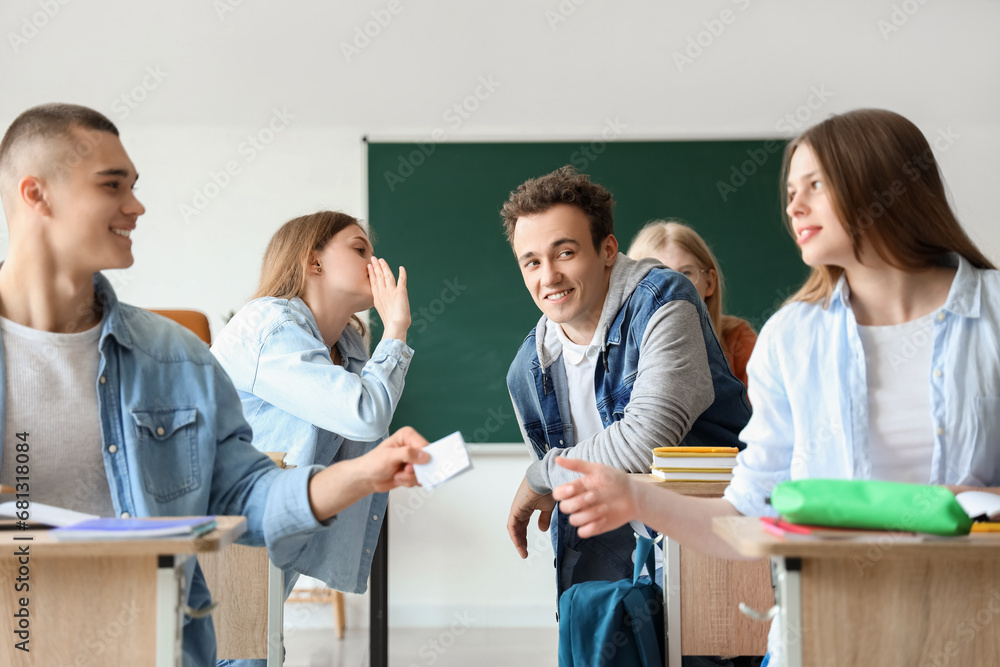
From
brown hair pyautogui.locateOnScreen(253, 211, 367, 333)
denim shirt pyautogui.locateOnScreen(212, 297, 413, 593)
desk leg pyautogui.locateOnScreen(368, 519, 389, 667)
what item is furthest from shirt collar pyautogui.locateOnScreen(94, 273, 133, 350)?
desk leg pyautogui.locateOnScreen(368, 519, 389, 667)

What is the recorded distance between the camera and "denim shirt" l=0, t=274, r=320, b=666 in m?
1.28

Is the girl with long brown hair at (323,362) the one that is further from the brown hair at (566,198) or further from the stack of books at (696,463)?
the stack of books at (696,463)

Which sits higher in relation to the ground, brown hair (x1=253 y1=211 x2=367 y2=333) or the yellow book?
brown hair (x1=253 y1=211 x2=367 y2=333)

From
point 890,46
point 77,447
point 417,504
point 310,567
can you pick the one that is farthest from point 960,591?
point 890,46

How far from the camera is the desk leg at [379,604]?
2814 millimetres

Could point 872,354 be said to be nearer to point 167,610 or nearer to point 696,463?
point 696,463

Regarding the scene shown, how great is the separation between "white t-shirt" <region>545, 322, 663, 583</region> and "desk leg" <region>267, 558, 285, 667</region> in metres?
0.90

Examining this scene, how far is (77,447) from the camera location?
128 cm

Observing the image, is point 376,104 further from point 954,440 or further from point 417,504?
point 954,440

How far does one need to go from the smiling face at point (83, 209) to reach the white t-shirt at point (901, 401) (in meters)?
1.21

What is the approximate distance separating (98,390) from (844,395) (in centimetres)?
117

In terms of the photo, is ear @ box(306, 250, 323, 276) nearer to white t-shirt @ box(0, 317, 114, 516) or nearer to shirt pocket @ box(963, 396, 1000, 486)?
white t-shirt @ box(0, 317, 114, 516)

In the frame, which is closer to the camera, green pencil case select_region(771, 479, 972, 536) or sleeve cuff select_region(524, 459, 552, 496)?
green pencil case select_region(771, 479, 972, 536)

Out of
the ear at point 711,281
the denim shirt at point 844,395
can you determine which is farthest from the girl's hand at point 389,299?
the ear at point 711,281
